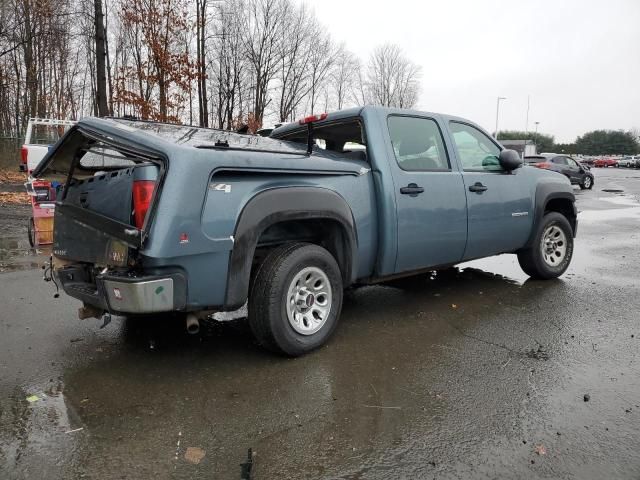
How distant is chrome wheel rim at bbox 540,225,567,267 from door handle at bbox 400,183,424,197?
2.41 meters

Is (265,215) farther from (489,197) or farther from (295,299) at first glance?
(489,197)

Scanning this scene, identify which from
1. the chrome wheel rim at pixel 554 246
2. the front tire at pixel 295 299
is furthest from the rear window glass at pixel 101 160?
the chrome wheel rim at pixel 554 246

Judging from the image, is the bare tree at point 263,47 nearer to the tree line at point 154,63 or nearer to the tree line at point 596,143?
the tree line at point 154,63

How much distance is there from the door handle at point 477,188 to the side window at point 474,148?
0.63ft

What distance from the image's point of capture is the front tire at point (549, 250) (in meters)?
5.68

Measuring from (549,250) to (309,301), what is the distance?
12.2 feet

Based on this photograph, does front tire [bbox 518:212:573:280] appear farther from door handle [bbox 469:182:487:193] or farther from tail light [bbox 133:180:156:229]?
tail light [bbox 133:180:156:229]

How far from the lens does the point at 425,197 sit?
4.29 m

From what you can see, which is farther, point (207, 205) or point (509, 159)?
point (509, 159)

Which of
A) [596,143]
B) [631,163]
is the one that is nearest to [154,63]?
[631,163]

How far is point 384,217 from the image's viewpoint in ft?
13.0

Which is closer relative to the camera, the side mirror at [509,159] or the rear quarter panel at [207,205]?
the rear quarter panel at [207,205]

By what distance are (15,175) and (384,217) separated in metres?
23.4

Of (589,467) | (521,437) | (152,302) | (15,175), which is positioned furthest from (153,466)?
(15,175)
